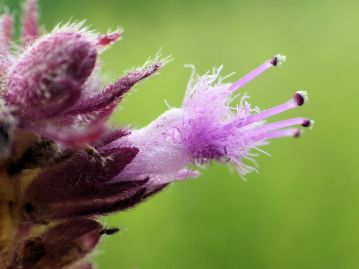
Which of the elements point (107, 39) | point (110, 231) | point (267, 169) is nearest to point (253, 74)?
point (107, 39)

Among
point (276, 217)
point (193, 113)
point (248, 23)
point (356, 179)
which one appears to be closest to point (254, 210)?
point (276, 217)

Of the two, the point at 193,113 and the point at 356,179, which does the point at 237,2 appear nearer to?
the point at 356,179

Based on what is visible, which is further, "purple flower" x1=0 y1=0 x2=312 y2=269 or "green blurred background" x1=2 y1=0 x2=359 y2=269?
"green blurred background" x1=2 y1=0 x2=359 y2=269

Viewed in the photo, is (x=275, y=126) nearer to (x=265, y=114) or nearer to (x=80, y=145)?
(x=265, y=114)

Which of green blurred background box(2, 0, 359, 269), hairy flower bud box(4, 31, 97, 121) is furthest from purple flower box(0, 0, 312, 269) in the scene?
green blurred background box(2, 0, 359, 269)

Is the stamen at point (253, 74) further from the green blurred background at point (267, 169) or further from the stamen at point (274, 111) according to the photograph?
the green blurred background at point (267, 169)

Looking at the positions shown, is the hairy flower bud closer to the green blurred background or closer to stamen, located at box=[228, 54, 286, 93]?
stamen, located at box=[228, 54, 286, 93]
